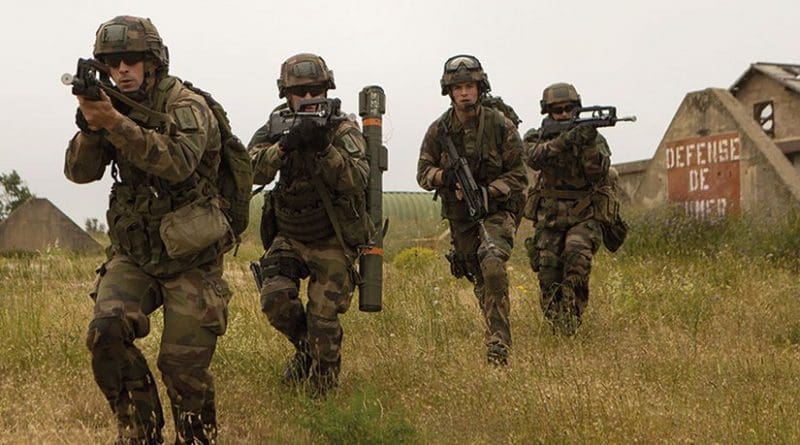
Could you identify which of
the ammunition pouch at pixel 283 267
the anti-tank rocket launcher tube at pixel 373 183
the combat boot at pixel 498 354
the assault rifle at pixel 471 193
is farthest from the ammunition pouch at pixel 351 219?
the combat boot at pixel 498 354

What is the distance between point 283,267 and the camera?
6.33 metres

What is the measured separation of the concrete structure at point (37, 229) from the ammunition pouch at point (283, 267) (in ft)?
41.2

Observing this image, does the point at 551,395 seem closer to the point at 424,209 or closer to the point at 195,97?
the point at 195,97

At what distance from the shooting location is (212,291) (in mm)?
4949

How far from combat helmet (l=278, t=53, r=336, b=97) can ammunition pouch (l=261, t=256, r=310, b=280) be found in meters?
0.98

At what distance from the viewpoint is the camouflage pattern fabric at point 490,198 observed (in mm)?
7113

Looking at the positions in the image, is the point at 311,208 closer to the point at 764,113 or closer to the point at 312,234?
the point at 312,234

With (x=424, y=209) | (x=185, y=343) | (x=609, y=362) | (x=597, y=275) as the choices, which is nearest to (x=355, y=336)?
(x=609, y=362)

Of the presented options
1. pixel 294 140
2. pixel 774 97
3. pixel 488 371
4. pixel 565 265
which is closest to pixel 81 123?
pixel 294 140

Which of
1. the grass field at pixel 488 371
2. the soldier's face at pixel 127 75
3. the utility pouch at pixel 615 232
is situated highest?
the soldier's face at pixel 127 75

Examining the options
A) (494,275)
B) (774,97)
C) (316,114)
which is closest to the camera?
(316,114)

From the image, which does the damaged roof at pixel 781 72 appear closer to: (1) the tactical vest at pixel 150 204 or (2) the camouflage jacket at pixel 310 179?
(2) the camouflage jacket at pixel 310 179

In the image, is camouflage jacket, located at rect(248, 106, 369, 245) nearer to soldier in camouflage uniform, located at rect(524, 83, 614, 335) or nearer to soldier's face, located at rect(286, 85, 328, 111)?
soldier's face, located at rect(286, 85, 328, 111)

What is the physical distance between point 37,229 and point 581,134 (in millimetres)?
12764
